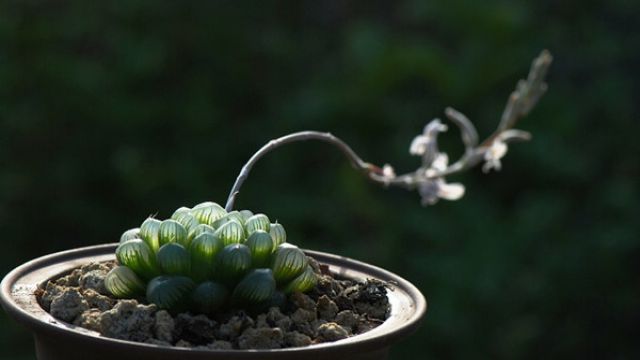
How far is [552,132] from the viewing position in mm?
2832

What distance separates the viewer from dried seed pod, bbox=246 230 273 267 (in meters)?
0.96

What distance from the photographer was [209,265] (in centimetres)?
95

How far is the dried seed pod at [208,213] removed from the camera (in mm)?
1019

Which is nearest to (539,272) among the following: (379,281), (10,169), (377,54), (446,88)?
(446,88)

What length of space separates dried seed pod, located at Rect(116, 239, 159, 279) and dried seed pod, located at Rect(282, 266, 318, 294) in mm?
136

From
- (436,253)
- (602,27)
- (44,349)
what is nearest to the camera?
(44,349)

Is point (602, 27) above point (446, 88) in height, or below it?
above

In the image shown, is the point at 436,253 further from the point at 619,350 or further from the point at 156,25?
the point at 156,25

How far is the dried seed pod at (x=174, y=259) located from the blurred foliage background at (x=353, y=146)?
169 centimetres

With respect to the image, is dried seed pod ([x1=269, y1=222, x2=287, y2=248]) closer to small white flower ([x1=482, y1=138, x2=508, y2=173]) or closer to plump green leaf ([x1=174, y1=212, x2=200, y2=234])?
plump green leaf ([x1=174, y1=212, x2=200, y2=234])

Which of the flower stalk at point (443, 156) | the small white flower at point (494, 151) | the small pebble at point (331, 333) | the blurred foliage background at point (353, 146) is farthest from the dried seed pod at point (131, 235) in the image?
the blurred foliage background at point (353, 146)

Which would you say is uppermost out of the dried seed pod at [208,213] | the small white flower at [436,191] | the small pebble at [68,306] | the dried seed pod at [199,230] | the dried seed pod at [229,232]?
the small white flower at [436,191]

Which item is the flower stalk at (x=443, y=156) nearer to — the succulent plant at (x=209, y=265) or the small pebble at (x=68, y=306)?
the succulent plant at (x=209, y=265)

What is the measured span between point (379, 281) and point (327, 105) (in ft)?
5.56
